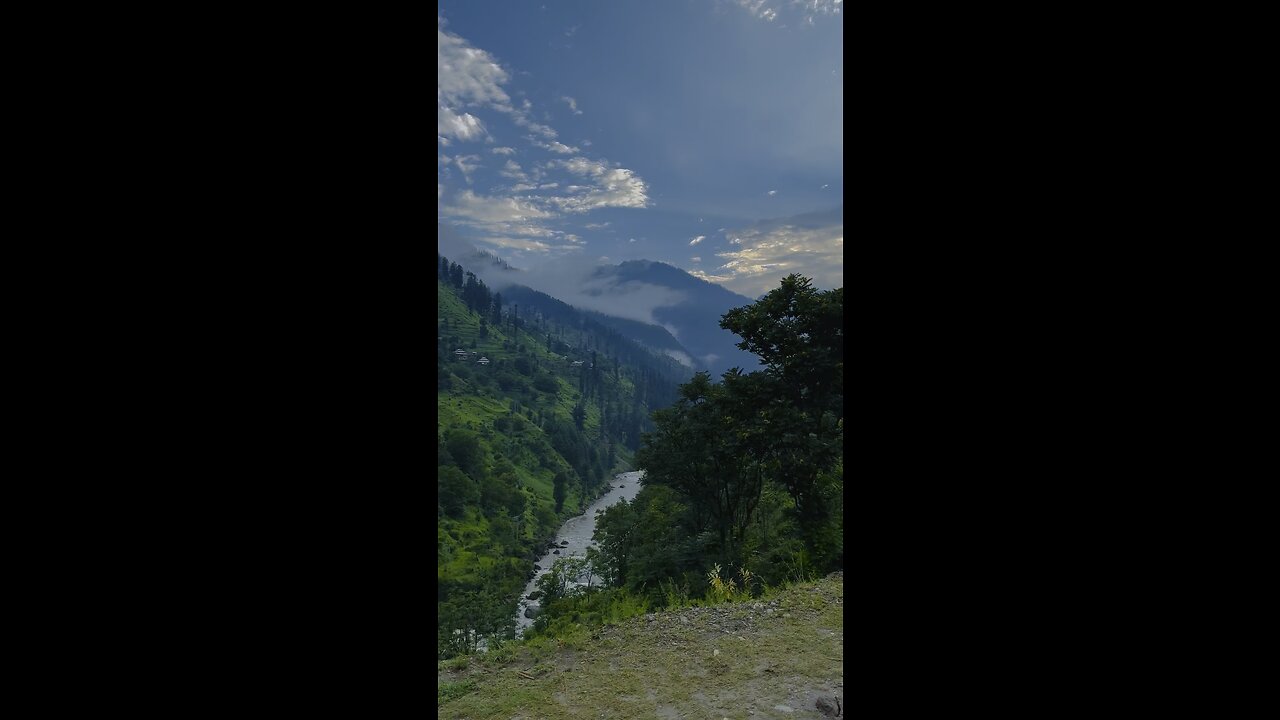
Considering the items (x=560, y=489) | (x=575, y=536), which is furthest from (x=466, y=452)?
(x=575, y=536)

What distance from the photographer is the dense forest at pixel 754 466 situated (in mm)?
8938

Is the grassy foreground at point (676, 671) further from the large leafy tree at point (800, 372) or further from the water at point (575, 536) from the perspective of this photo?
the water at point (575, 536)

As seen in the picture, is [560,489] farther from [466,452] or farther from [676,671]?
[676,671]

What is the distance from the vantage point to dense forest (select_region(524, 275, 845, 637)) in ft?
29.3

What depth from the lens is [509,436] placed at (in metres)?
40.9

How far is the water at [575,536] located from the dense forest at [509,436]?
1.93ft

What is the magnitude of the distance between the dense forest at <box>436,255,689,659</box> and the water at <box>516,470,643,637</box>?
0.59m

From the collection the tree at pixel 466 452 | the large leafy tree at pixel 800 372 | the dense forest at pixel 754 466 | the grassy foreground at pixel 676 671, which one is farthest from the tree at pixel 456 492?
the grassy foreground at pixel 676 671

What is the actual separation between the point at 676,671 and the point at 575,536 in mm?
31390
